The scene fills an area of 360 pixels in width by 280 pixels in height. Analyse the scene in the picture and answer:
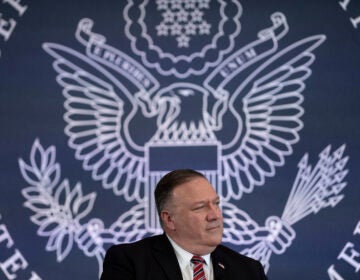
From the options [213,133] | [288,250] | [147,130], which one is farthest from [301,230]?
[147,130]

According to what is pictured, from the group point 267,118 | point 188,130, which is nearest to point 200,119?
point 188,130

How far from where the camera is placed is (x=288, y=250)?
383 cm

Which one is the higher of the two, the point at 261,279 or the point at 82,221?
the point at 261,279

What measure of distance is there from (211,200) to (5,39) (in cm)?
212

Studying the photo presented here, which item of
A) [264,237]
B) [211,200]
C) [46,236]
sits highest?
[211,200]

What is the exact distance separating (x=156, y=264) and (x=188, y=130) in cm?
151

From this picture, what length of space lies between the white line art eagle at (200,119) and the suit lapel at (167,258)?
133cm

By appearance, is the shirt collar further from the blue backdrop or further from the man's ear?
the blue backdrop

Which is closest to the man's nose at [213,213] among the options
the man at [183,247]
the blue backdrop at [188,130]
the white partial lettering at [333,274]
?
the man at [183,247]

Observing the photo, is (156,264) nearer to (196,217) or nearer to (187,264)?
(187,264)

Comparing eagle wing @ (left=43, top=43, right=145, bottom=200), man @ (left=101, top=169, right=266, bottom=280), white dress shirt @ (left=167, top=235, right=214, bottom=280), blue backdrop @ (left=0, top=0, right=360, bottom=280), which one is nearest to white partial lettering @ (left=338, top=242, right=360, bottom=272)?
blue backdrop @ (left=0, top=0, right=360, bottom=280)

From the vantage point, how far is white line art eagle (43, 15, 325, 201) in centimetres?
389

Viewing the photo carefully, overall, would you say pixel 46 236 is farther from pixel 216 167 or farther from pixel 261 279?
pixel 261 279

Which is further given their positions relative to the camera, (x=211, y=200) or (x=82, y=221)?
(x=82, y=221)
